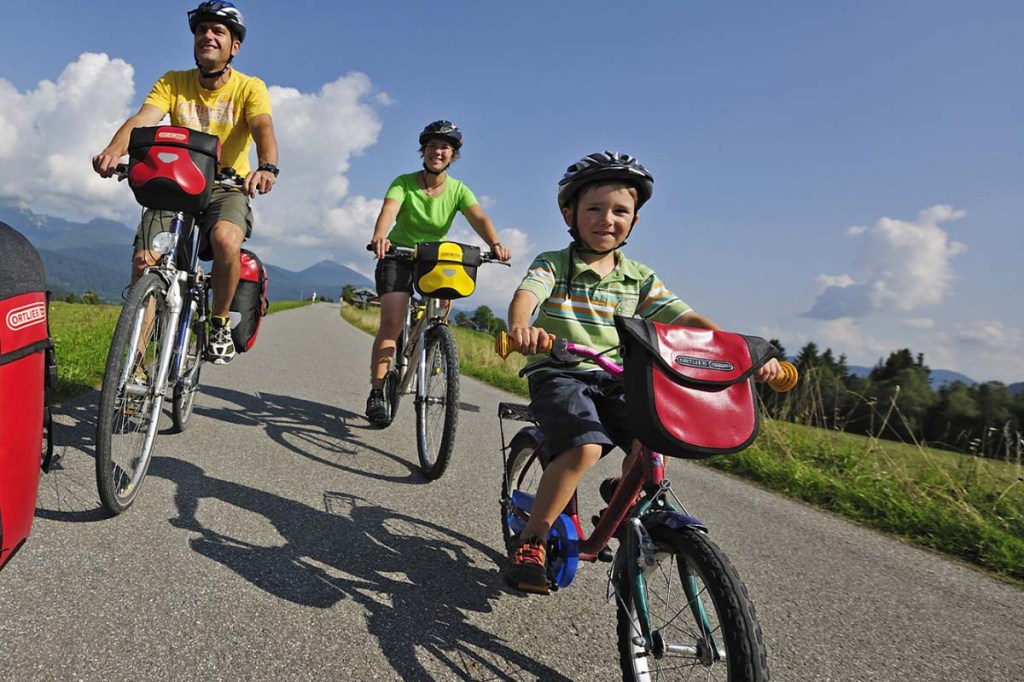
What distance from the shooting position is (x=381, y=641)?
1899mm

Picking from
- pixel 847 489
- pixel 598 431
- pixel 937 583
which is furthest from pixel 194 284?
pixel 847 489

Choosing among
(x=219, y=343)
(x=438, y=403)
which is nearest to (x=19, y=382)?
(x=219, y=343)

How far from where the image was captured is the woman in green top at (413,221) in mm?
4656

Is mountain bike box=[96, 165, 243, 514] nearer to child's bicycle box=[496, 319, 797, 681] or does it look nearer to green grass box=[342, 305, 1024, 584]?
child's bicycle box=[496, 319, 797, 681]

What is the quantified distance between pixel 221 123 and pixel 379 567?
2.96 meters

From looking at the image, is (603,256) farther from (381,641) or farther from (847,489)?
(847,489)

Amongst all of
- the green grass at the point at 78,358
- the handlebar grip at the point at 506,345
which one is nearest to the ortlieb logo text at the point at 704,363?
the handlebar grip at the point at 506,345

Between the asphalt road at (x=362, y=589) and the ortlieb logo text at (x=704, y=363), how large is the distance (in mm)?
1069

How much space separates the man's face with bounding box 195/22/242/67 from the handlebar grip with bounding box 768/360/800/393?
11.9 ft

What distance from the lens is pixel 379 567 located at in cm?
244

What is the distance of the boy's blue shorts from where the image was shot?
2031 mm

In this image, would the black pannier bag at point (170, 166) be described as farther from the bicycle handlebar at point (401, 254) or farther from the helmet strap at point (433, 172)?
the helmet strap at point (433, 172)

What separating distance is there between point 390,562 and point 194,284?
205 cm

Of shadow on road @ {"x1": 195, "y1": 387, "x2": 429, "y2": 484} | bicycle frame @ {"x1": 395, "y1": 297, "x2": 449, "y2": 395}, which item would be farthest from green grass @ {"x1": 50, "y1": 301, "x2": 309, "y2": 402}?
bicycle frame @ {"x1": 395, "y1": 297, "x2": 449, "y2": 395}
